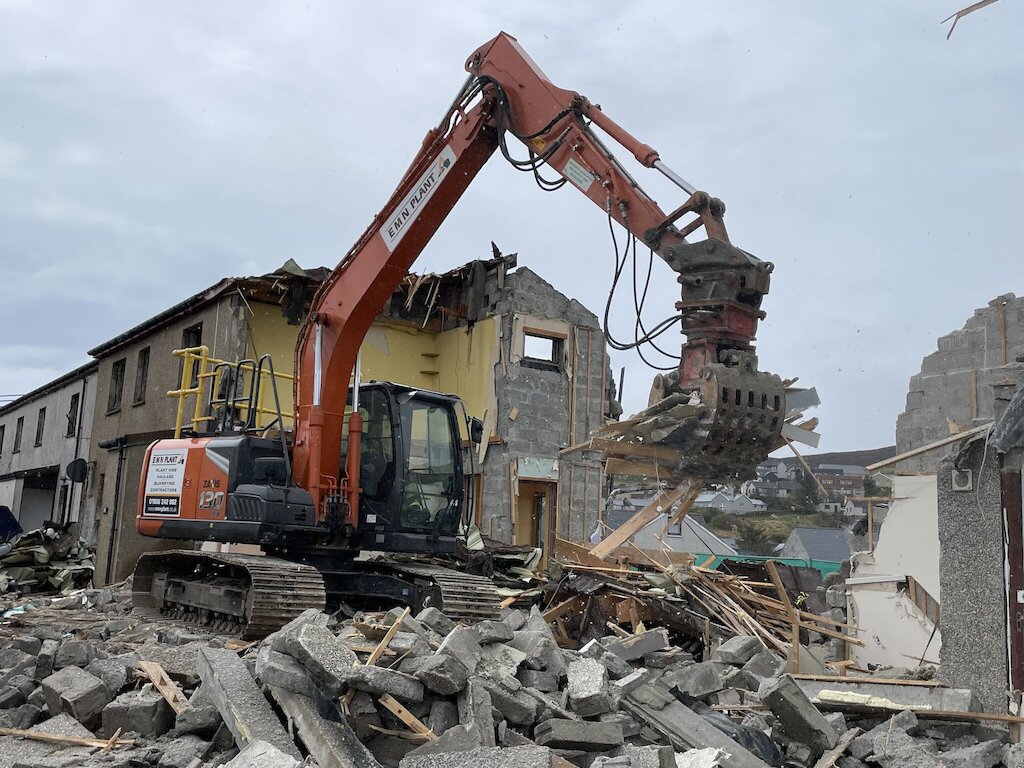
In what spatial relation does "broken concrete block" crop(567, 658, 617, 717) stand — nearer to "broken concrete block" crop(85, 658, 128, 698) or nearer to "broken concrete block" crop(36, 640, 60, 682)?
"broken concrete block" crop(85, 658, 128, 698)

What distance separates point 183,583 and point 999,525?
785 cm

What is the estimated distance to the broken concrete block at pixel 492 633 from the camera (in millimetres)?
6434

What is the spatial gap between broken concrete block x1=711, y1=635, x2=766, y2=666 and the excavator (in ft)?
5.02

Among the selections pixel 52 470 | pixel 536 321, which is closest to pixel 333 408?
pixel 536 321

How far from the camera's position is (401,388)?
921 cm

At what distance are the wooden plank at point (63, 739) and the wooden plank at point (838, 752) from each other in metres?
4.17

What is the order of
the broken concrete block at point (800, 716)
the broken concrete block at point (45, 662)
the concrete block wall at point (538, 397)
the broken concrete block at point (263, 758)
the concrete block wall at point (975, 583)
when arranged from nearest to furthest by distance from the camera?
the broken concrete block at point (263, 758) < the broken concrete block at point (800, 716) < the broken concrete block at point (45, 662) < the concrete block wall at point (975, 583) < the concrete block wall at point (538, 397)

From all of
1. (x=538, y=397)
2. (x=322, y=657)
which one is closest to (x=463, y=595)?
(x=322, y=657)

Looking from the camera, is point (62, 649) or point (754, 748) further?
point (62, 649)

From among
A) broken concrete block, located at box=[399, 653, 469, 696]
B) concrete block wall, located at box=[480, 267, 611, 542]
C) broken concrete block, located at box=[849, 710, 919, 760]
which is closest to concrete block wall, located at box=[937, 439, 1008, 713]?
broken concrete block, located at box=[849, 710, 919, 760]

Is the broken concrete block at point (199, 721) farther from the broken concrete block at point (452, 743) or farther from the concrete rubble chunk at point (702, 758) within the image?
the concrete rubble chunk at point (702, 758)

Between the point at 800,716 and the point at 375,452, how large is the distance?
4749mm

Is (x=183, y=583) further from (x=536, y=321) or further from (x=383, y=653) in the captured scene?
(x=536, y=321)

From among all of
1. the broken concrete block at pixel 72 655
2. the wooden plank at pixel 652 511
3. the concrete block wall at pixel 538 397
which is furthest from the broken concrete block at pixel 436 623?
the concrete block wall at pixel 538 397
